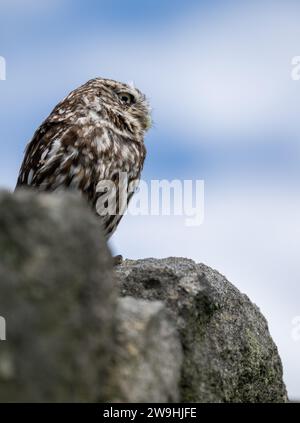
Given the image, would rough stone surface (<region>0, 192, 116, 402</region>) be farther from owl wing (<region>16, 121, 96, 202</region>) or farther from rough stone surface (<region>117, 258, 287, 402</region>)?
owl wing (<region>16, 121, 96, 202</region>)

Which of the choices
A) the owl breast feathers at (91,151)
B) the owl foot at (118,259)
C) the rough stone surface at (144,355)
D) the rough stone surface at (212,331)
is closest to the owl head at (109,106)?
the owl breast feathers at (91,151)

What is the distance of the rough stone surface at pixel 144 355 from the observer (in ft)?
10.6

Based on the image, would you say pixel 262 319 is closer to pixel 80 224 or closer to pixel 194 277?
pixel 194 277

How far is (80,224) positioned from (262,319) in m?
3.13

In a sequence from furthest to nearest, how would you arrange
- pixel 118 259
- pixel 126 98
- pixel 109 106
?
pixel 126 98 → pixel 109 106 → pixel 118 259

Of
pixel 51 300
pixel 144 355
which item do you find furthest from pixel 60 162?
pixel 51 300

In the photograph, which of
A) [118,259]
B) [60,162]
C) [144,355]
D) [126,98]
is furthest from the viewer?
[126,98]

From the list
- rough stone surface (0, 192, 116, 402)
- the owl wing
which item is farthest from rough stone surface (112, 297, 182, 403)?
the owl wing

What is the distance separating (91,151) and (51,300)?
366cm

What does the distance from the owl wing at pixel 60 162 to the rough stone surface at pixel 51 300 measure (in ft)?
10.6

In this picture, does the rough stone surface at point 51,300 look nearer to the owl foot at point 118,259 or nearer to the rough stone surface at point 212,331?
the rough stone surface at point 212,331

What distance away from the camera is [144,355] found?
3.31 m

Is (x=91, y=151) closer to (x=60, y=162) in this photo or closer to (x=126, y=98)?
(x=60, y=162)
